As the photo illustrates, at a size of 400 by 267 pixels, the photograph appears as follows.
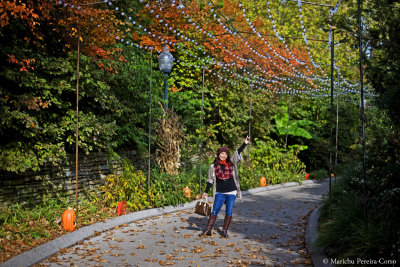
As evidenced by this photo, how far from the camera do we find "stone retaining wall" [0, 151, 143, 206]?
8.53 metres

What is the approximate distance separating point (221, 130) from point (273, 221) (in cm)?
1008

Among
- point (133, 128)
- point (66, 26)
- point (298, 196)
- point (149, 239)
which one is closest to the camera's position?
point (149, 239)

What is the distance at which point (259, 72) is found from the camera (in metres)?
23.5

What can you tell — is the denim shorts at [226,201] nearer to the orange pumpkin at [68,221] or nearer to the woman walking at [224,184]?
the woman walking at [224,184]

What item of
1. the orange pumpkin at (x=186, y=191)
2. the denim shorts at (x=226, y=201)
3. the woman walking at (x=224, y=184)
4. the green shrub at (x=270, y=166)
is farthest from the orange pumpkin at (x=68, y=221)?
the green shrub at (x=270, y=166)

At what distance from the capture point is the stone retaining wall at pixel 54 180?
8531 millimetres

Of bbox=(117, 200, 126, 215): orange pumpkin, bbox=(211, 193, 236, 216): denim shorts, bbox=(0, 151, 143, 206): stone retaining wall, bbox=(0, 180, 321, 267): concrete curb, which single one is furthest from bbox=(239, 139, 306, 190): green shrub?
bbox=(211, 193, 236, 216): denim shorts

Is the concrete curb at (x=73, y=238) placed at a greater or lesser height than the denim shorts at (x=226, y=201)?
lesser

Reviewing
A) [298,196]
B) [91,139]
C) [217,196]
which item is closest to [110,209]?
[91,139]

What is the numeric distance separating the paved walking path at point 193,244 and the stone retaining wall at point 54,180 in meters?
1.71

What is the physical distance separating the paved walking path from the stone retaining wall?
1.71m

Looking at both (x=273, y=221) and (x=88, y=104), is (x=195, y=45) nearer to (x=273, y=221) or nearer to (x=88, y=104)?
(x=88, y=104)

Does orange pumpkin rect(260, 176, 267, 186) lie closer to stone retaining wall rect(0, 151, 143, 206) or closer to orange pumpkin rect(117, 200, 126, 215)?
stone retaining wall rect(0, 151, 143, 206)

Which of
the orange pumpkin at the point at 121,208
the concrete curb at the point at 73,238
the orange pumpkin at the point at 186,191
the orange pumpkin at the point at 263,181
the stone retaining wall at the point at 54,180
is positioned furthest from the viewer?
the orange pumpkin at the point at 263,181
